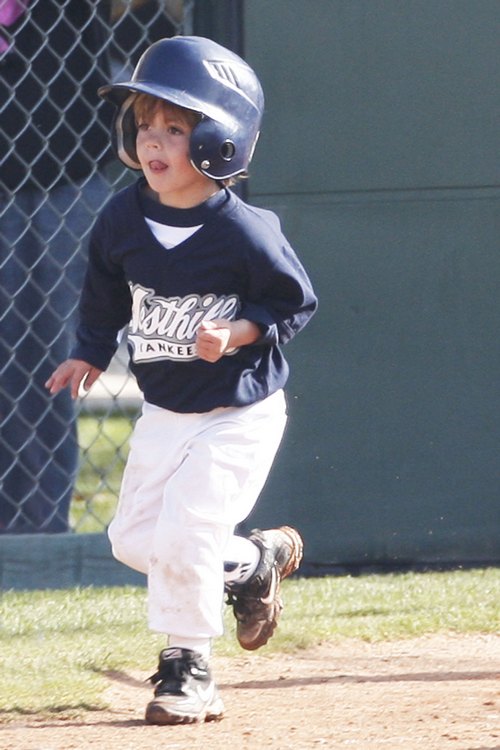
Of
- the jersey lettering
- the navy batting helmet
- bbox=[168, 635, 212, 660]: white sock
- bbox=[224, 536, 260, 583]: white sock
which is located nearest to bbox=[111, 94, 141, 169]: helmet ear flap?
the navy batting helmet

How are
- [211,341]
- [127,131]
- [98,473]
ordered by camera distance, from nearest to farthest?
[211,341] < [127,131] < [98,473]

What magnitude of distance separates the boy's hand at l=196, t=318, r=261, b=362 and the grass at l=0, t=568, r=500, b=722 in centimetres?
→ 90

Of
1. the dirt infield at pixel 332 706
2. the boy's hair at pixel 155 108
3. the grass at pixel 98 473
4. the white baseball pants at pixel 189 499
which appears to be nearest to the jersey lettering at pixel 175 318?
the white baseball pants at pixel 189 499

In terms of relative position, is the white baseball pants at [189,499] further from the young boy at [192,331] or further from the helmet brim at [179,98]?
the helmet brim at [179,98]

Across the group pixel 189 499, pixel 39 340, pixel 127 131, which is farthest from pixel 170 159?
pixel 39 340

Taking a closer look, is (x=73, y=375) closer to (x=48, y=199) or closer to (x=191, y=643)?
(x=191, y=643)

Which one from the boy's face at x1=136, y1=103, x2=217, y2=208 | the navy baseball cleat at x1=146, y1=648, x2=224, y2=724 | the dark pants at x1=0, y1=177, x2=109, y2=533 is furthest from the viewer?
the dark pants at x1=0, y1=177, x2=109, y2=533

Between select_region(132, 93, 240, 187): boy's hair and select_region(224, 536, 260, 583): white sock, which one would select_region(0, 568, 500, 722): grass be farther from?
select_region(132, 93, 240, 187): boy's hair

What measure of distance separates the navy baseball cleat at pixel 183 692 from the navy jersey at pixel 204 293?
0.56 metres

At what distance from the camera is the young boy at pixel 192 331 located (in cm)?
345

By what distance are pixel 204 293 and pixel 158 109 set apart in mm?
436

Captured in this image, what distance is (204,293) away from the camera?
3514 millimetres

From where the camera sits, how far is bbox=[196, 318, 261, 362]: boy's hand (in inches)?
128

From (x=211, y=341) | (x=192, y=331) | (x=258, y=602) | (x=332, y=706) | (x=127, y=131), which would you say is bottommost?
(x=332, y=706)
